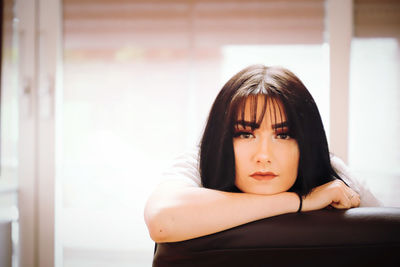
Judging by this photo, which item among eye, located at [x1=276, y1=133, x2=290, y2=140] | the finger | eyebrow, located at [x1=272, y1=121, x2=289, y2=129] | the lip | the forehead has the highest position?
the forehead

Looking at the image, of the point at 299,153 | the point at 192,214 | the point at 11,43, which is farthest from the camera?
the point at 11,43

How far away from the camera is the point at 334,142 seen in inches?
73.1

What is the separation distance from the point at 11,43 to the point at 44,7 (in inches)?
16.0

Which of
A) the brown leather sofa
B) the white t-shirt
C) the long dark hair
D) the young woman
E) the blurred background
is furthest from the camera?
the blurred background

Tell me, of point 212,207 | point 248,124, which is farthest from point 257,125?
point 212,207

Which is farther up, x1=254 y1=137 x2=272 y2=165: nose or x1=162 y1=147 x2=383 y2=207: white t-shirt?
x1=254 y1=137 x2=272 y2=165: nose

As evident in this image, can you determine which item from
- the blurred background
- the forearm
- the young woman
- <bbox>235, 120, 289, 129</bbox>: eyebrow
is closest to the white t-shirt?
the young woman

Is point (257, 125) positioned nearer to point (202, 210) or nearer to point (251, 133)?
point (251, 133)

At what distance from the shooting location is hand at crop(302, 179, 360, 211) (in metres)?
0.76

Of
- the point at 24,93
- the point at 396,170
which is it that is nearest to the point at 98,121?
the point at 24,93

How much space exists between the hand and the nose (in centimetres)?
15

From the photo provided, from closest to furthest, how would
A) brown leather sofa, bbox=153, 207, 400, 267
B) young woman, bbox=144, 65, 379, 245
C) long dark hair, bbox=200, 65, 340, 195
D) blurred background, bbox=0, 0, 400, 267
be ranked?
brown leather sofa, bbox=153, 207, 400, 267
young woman, bbox=144, 65, 379, 245
long dark hair, bbox=200, 65, 340, 195
blurred background, bbox=0, 0, 400, 267

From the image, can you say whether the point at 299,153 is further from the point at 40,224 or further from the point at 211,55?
the point at 40,224

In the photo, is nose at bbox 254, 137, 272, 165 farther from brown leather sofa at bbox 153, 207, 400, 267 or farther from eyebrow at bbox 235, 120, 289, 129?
brown leather sofa at bbox 153, 207, 400, 267
